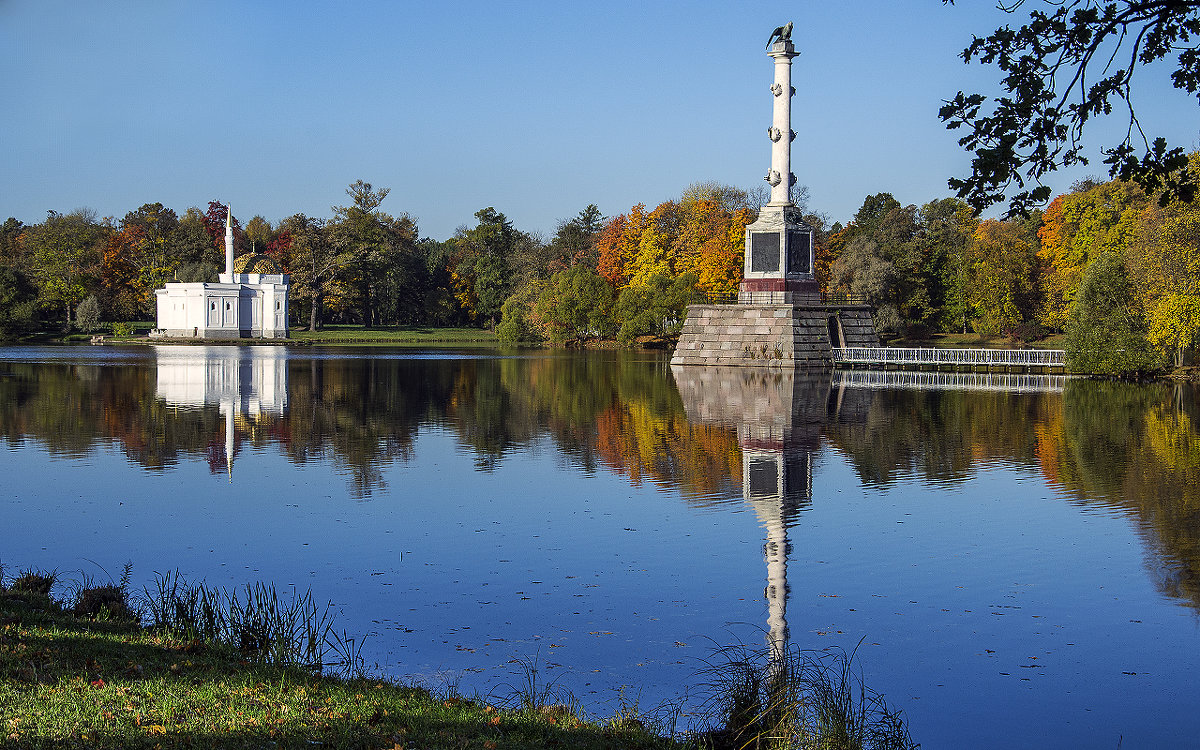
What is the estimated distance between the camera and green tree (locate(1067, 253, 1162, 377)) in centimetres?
4203

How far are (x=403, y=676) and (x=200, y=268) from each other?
8886 cm

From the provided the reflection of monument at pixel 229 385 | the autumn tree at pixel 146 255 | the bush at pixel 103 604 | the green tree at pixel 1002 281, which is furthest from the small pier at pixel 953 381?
the autumn tree at pixel 146 255

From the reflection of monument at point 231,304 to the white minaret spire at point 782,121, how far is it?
48.7 meters

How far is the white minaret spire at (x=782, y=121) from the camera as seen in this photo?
4653 centimetres

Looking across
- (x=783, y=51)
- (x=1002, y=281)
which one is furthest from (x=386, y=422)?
(x=1002, y=281)

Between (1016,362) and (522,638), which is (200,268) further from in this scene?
(522,638)

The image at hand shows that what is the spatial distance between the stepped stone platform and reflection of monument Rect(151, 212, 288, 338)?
44.4 metres

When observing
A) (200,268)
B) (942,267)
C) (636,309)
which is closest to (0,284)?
(200,268)

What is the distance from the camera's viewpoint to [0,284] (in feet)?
261

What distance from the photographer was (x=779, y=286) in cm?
4681

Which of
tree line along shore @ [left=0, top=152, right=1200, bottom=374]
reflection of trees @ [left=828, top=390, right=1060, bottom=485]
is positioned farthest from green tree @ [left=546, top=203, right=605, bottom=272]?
A: reflection of trees @ [left=828, top=390, right=1060, bottom=485]

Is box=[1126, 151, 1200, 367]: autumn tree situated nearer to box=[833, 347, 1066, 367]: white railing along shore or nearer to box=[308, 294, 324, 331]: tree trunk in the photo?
box=[833, 347, 1066, 367]: white railing along shore

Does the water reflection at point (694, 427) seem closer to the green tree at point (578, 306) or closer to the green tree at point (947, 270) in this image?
the green tree at point (947, 270)

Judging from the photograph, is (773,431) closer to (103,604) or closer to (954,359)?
(103,604)
